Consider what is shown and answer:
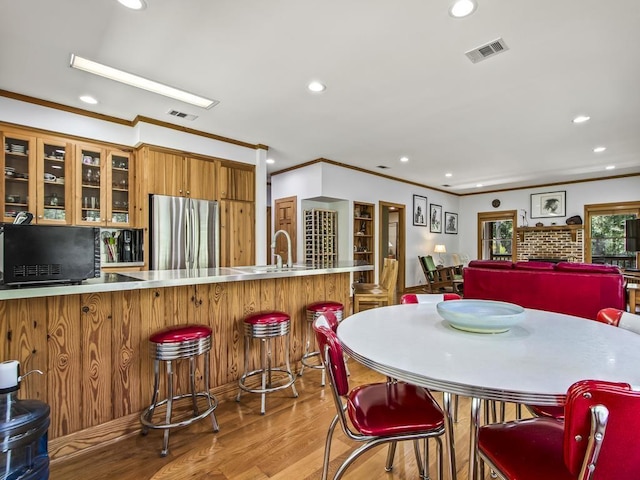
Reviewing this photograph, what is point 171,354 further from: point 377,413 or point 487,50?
point 487,50

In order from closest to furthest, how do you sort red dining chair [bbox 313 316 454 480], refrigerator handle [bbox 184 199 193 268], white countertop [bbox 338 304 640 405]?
white countertop [bbox 338 304 640 405] → red dining chair [bbox 313 316 454 480] → refrigerator handle [bbox 184 199 193 268]

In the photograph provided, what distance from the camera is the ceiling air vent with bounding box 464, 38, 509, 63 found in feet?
7.90

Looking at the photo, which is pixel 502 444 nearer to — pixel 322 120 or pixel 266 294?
pixel 266 294

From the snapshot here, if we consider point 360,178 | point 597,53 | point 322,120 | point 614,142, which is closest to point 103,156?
point 322,120

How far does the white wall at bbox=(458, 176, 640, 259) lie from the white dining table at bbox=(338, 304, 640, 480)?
7.72 m

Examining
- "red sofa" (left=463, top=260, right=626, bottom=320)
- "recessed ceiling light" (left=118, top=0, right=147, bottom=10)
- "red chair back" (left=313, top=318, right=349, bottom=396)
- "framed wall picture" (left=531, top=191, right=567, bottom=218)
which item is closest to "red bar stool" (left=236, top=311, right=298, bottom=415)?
"red chair back" (left=313, top=318, right=349, bottom=396)

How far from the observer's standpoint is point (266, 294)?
9.08 feet

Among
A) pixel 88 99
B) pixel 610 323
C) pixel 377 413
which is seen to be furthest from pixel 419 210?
pixel 377 413

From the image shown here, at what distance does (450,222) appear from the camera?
9219 millimetres

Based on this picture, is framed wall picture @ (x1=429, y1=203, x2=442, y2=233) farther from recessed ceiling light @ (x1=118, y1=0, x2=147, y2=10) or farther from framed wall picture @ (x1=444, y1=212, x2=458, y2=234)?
recessed ceiling light @ (x1=118, y1=0, x2=147, y2=10)

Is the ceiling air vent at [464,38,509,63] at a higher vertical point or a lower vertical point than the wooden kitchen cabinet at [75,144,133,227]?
higher

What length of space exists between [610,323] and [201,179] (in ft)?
14.1

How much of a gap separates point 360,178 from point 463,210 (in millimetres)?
4636

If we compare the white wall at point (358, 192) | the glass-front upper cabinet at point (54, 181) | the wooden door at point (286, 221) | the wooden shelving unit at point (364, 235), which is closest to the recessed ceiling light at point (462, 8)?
the white wall at point (358, 192)
